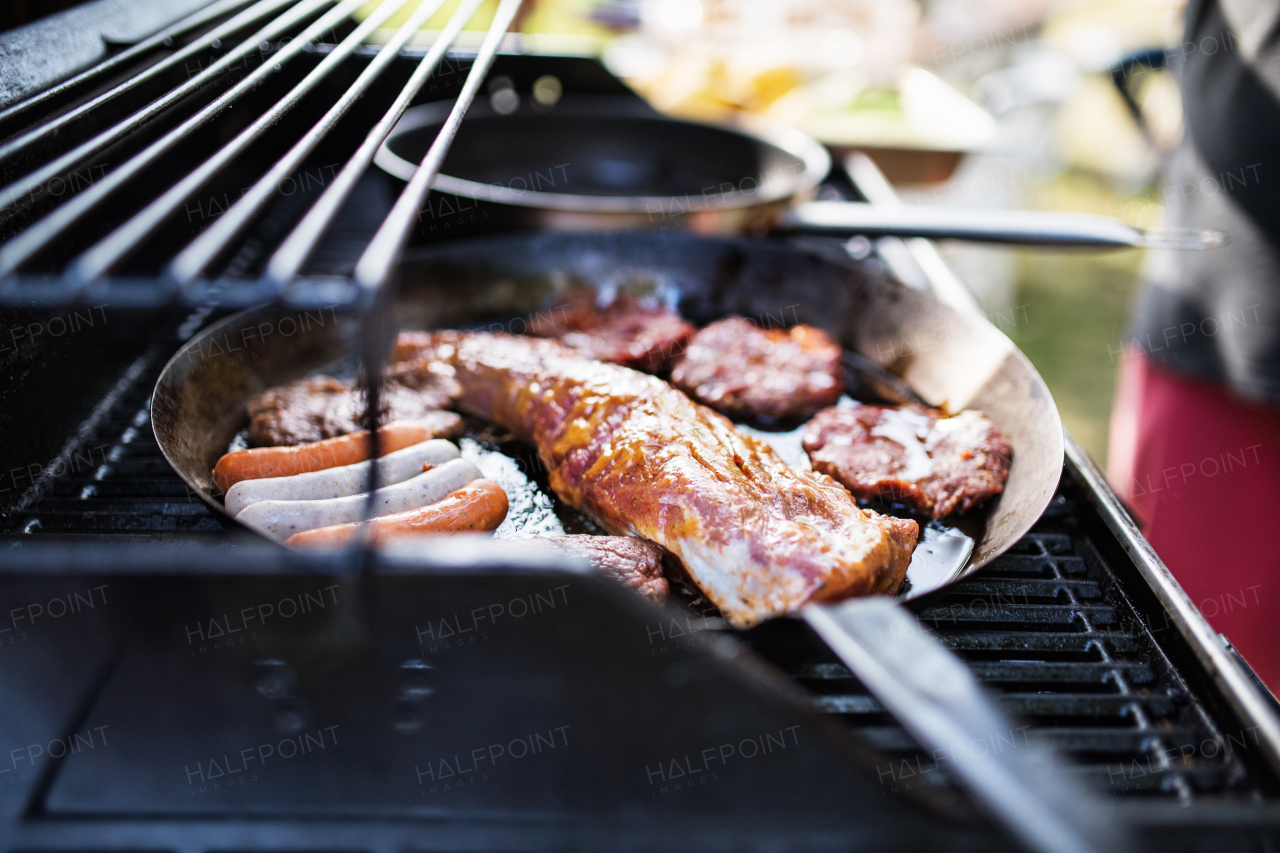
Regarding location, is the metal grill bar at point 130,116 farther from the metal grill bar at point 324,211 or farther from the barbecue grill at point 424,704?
the metal grill bar at point 324,211

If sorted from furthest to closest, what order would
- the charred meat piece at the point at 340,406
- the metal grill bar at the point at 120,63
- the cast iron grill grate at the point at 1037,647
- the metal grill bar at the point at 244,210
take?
→ the charred meat piece at the point at 340,406 < the metal grill bar at the point at 120,63 < the cast iron grill grate at the point at 1037,647 < the metal grill bar at the point at 244,210

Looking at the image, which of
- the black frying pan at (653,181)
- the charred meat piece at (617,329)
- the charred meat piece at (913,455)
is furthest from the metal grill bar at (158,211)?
the charred meat piece at (913,455)

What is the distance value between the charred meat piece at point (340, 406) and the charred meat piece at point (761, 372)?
0.90 m

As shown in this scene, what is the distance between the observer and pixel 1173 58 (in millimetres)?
4000

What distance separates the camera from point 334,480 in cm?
218

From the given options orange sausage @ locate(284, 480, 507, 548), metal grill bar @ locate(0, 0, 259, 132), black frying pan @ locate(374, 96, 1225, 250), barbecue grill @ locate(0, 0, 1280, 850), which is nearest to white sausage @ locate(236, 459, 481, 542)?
orange sausage @ locate(284, 480, 507, 548)

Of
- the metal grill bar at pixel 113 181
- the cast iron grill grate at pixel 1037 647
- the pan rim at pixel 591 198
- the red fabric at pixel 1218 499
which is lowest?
the red fabric at pixel 1218 499

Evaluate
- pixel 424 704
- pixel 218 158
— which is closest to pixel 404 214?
pixel 218 158

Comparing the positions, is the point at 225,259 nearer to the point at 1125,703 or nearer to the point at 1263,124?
the point at 1125,703

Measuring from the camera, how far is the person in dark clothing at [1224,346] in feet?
10.4

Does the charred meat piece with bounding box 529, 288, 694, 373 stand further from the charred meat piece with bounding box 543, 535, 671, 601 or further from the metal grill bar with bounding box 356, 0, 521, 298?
the metal grill bar with bounding box 356, 0, 521, 298

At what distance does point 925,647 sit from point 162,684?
1335 millimetres

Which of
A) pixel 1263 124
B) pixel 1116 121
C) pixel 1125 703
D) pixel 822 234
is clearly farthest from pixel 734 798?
pixel 1116 121

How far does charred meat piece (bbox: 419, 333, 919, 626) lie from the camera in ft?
6.25
